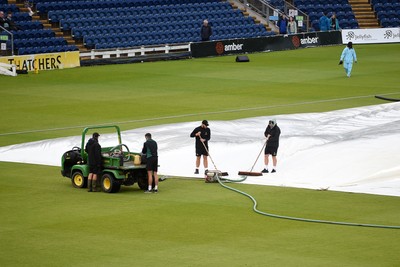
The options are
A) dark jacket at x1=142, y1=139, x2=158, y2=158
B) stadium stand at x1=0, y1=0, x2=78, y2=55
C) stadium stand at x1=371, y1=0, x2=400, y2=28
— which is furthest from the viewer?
stadium stand at x1=371, y1=0, x2=400, y2=28

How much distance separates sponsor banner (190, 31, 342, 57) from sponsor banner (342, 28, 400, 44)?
802mm

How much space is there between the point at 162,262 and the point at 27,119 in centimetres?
2136

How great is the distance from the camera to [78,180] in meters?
24.8

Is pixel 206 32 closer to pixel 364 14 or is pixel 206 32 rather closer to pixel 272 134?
pixel 364 14

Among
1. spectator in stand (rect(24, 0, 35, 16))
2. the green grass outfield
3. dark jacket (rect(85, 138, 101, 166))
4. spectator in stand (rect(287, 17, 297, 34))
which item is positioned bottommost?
the green grass outfield

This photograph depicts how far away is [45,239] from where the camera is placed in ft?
62.6

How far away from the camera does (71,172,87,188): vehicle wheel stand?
80.8 feet

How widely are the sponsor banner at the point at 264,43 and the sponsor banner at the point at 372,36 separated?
2.63 ft

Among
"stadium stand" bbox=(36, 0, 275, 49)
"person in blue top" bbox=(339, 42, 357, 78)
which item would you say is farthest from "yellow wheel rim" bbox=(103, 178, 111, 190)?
"stadium stand" bbox=(36, 0, 275, 49)

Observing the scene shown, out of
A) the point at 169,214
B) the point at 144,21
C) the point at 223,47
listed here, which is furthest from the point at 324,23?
the point at 169,214

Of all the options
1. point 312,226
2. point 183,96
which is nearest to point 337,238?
point 312,226

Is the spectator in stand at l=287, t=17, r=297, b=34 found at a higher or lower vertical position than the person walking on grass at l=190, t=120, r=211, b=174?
higher

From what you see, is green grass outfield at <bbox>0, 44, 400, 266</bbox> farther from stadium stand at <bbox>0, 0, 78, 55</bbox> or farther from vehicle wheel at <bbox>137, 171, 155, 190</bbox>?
stadium stand at <bbox>0, 0, 78, 55</bbox>

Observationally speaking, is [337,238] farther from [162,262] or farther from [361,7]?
[361,7]
